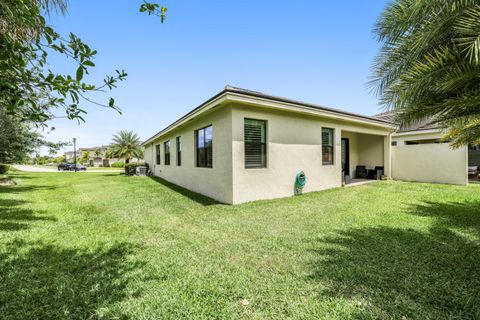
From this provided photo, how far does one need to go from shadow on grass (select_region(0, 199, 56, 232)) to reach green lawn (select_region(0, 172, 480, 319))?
4 centimetres

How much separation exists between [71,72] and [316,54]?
9.98 m

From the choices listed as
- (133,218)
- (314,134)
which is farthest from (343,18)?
(133,218)

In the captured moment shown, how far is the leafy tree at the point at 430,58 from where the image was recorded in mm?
3396

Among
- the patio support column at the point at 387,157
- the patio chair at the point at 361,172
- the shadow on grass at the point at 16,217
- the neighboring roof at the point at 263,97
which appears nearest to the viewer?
the shadow on grass at the point at 16,217

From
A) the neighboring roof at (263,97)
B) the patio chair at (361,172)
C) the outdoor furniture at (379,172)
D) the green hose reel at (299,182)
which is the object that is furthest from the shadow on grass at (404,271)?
the patio chair at (361,172)

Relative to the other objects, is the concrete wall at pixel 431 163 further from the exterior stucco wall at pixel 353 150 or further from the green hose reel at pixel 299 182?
the green hose reel at pixel 299 182

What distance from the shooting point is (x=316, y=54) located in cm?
994

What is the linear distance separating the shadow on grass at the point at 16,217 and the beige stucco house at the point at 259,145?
17.8 ft

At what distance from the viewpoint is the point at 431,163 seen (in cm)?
1285

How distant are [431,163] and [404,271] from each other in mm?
12678

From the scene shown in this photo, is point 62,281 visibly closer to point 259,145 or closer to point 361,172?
point 259,145

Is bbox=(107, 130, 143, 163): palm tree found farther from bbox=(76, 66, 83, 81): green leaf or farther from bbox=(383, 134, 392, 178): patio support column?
bbox=(76, 66, 83, 81): green leaf

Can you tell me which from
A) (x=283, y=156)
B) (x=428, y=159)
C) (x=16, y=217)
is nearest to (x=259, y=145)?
(x=283, y=156)

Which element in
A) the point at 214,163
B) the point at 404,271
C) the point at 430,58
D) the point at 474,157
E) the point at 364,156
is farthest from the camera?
the point at 474,157
